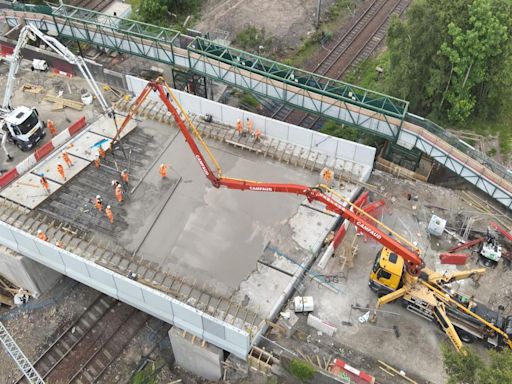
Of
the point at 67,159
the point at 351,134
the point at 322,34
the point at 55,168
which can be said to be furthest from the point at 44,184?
the point at 322,34

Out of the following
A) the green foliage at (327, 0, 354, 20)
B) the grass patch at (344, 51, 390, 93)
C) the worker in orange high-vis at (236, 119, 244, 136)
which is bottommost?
the worker in orange high-vis at (236, 119, 244, 136)

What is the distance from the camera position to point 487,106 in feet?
119

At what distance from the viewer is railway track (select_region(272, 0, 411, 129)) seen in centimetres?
4066

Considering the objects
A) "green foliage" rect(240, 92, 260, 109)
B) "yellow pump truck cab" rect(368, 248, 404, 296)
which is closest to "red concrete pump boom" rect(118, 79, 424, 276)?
"yellow pump truck cab" rect(368, 248, 404, 296)

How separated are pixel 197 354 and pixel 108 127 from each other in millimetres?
17222

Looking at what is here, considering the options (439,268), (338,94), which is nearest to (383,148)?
(338,94)

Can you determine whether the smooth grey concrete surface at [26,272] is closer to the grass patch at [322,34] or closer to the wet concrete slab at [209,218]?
the wet concrete slab at [209,218]

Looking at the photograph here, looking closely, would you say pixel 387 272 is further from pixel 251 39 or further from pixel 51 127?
pixel 251 39

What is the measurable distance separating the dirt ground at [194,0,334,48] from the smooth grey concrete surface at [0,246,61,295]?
1123 inches

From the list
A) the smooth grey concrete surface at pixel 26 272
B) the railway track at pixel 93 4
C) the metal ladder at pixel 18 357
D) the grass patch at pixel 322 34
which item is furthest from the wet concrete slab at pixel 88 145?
the railway track at pixel 93 4

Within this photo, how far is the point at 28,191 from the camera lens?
29.9 metres

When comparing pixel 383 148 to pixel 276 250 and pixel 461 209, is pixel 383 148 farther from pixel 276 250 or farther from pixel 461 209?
pixel 276 250

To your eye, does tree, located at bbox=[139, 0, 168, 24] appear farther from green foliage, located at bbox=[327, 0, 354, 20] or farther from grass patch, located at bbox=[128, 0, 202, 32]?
green foliage, located at bbox=[327, 0, 354, 20]

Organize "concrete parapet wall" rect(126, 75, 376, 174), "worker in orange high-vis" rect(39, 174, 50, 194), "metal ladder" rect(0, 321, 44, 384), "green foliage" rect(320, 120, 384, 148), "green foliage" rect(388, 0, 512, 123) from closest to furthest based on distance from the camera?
1. "metal ladder" rect(0, 321, 44, 384)
2. "worker in orange high-vis" rect(39, 174, 50, 194)
3. "concrete parapet wall" rect(126, 75, 376, 174)
4. "green foliage" rect(388, 0, 512, 123)
5. "green foliage" rect(320, 120, 384, 148)
